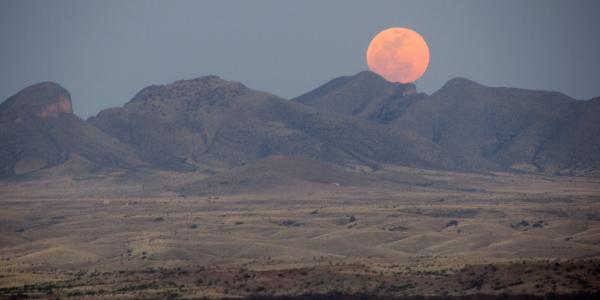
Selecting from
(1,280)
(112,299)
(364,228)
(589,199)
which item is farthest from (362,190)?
(112,299)

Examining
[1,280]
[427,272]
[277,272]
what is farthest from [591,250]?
[1,280]

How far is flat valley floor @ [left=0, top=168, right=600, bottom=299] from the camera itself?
6244 cm

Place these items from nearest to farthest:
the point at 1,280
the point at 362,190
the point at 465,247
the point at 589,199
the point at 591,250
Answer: the point at 1,280, the point at 591,250, the point at 465,247, the point at 589,199, the point at 362,190

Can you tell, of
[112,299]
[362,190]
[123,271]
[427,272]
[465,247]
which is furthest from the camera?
[362,190]

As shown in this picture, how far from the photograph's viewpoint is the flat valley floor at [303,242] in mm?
62438

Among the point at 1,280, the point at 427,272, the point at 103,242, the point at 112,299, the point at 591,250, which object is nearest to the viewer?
the point at 112,299

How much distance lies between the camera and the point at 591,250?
8862 cm

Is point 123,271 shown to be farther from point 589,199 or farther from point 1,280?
point 589,199

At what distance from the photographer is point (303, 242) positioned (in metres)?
102

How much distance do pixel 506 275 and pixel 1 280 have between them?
40.0 metres

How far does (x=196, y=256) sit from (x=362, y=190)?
9422 centimetres

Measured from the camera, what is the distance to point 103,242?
107125mm

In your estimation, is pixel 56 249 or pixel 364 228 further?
pixel 364 228

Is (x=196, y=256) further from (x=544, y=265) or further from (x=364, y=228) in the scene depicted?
(x=544, y=265)
